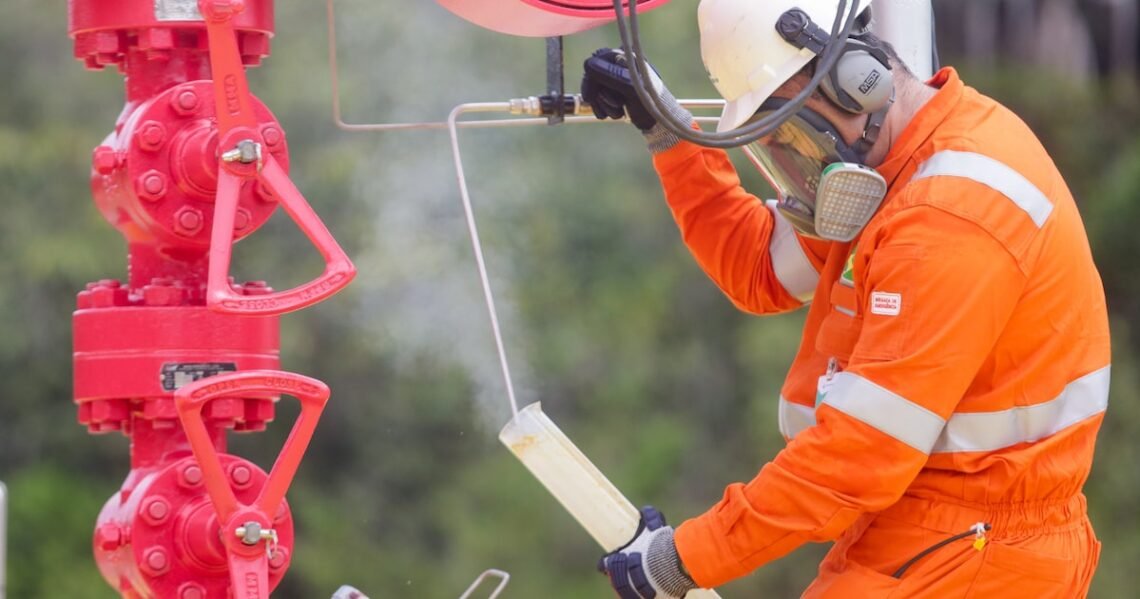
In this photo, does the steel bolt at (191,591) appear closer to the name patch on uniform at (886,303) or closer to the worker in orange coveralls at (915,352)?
the worker in orange coveralls at (915,352)

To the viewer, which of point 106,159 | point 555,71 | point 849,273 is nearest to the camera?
point 106,159

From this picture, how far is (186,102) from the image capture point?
229cm

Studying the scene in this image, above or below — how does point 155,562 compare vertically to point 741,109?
below

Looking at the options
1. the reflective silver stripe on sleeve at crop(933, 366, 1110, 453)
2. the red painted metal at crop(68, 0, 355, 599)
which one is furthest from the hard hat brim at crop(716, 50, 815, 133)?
the red painted metal at crop(68, 0, 355, 599)

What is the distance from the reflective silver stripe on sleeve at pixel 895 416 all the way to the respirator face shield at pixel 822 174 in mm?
276

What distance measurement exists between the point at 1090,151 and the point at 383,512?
429 cm

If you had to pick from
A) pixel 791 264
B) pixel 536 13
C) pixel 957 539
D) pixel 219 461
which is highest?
pixel 536 13

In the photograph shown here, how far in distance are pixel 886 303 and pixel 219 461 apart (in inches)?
38.2

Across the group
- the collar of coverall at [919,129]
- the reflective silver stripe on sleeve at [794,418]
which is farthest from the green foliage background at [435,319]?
the collar of coverall at [919,129]

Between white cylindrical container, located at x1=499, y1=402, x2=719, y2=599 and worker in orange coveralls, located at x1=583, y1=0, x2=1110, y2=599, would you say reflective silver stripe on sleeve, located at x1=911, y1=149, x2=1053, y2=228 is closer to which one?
worker in orange coveralls, located at x1=583, y1=0, x2=1110, y2=599

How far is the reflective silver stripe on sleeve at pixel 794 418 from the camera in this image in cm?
252

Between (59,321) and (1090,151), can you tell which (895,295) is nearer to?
(59,321)

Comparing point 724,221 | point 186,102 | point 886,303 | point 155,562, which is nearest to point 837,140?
point 886,303

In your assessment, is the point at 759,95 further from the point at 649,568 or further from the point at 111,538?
the point at 111,538
